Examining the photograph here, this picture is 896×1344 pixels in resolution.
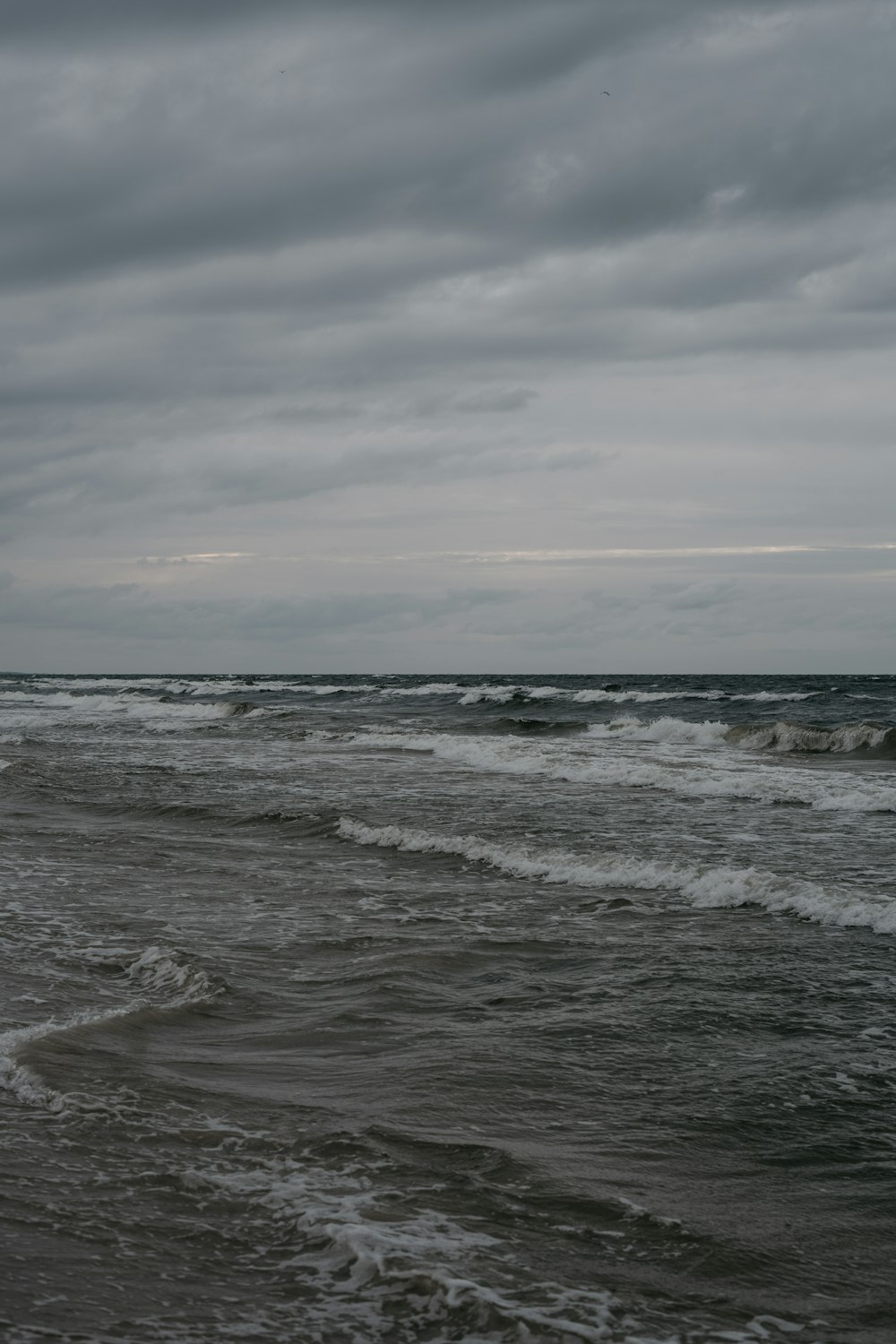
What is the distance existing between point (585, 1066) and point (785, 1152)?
1359 mm

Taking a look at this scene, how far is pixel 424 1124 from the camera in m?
5.25

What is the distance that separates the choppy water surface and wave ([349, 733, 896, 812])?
262cm

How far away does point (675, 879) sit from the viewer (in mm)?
11352

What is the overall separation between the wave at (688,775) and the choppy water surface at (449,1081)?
2624 millimetres

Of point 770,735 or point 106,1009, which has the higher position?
point 770,735

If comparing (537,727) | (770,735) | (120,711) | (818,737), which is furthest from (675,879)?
(120,711)

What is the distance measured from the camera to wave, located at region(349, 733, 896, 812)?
17.9 meters

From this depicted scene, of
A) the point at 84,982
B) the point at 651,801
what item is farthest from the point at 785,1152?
the point at 651,801

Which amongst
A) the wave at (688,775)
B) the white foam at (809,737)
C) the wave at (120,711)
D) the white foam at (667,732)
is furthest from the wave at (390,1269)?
the wave at (120,711)

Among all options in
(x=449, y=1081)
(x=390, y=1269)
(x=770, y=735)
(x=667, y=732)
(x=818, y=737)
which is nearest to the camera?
(x=390, y=1269)

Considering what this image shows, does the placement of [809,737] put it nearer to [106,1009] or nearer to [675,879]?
[675,879]

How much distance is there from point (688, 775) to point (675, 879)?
9861 millimetres

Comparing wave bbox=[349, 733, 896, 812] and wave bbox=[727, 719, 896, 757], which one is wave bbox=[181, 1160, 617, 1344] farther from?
wave bbox=[727, 719, 896, 757]

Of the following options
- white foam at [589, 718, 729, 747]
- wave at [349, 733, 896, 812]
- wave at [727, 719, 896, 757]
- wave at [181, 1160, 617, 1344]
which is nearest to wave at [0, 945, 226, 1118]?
wave at [181, 1160, 617, 1344]
